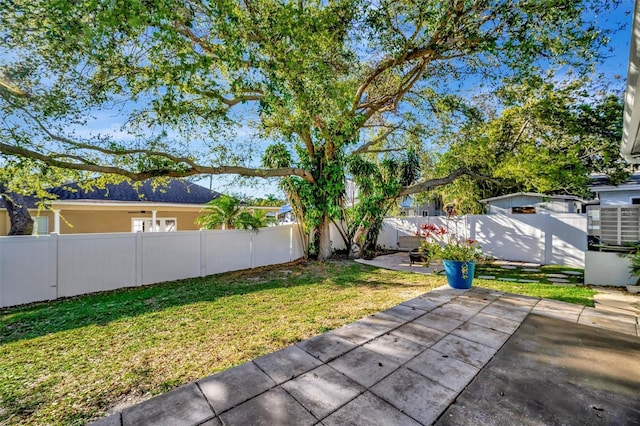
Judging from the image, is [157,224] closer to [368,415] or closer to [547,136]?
[368,415]

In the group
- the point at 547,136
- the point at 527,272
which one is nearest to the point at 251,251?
the point at 527,272

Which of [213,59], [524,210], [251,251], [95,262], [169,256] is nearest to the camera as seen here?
[213,59]

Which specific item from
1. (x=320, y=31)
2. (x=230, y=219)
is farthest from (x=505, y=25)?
(x=230, y=219)

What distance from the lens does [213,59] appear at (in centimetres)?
527

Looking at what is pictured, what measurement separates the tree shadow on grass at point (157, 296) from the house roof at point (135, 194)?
439 centimetres

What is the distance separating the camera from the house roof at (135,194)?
10.2 m

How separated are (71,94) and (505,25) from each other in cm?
881

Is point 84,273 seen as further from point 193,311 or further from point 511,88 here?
point 511,88

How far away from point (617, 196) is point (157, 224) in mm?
19123

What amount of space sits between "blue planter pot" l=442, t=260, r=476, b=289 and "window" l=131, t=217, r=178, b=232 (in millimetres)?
10883

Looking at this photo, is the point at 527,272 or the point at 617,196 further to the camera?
the point at 617,196

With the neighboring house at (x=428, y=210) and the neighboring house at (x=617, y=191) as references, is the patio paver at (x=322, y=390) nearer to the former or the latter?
the neighboring house at (x=617, y=191)

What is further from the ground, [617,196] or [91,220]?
[617,196]

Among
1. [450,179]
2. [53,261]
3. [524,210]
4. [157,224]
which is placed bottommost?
[53,261]
